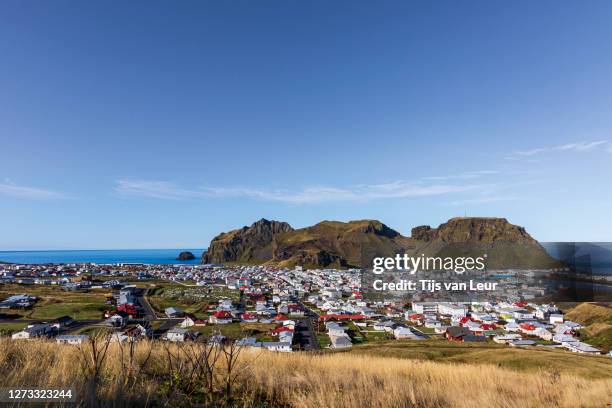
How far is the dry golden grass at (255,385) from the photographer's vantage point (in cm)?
492

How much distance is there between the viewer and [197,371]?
6410mm

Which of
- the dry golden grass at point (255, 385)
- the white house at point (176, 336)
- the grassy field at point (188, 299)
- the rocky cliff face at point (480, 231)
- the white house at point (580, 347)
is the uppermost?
the rocky cliff face at point (480, 231)

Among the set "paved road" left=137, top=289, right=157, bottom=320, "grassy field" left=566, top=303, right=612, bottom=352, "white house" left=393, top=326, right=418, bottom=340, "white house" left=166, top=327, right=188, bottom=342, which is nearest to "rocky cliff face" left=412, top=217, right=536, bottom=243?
"grassy field" left=566, top=303, right=612, bottom=352

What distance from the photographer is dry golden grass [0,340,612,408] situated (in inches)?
194

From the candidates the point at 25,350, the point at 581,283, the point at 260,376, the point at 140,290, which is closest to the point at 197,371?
the point at 260,376

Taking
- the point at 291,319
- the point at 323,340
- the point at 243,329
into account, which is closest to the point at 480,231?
the point at 291,319

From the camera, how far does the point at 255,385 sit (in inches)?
243

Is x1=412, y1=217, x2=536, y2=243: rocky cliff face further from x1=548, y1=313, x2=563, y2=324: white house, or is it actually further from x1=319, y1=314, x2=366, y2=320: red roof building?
x1=319, y1=314, x2=366, y2=320: red roof building

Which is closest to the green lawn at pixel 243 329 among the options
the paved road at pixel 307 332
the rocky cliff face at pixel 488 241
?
the paved road at pixel 307 332

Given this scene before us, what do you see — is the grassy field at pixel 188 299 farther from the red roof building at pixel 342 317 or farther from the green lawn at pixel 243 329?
the red roof building at pixel 342 317

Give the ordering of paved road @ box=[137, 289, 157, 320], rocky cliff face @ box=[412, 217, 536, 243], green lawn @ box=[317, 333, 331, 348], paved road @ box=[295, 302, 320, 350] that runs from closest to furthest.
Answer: paved road @ box=[295, 302, 320, 350] < green lawn @ box=[317, 333, 331, 348] < paved road @ box=[137, 289, 157, 320] < rocky cliff face @ box=[412, 217, 536, 243]

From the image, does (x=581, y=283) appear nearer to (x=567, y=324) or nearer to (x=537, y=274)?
(x=537, y=274)

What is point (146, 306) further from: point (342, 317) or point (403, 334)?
→ point (403, 334)

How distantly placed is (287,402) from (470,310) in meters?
72.2
